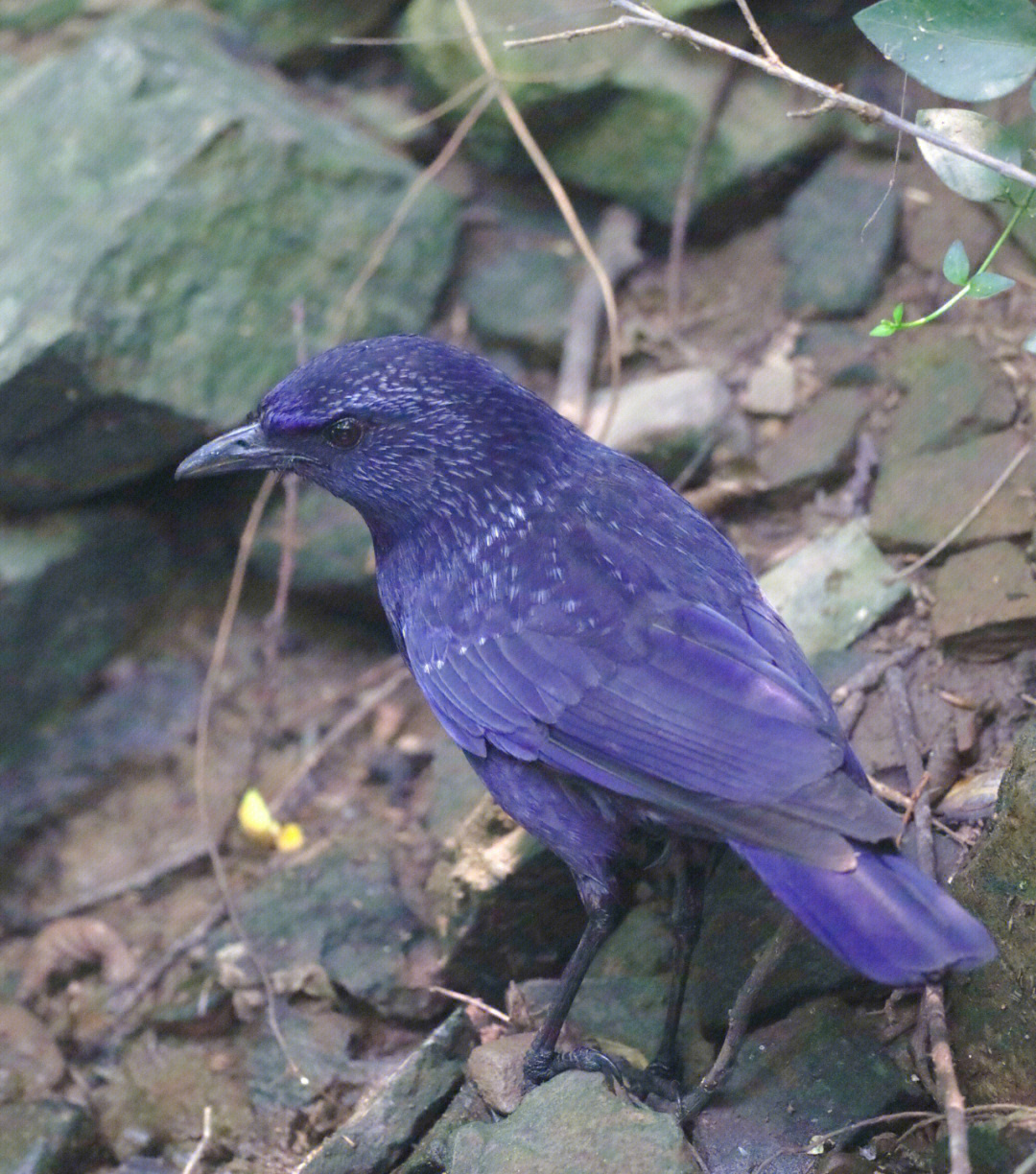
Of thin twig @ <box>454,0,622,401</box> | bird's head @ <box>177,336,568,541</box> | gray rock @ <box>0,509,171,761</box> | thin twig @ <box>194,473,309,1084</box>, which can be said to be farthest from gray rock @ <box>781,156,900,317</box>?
gray rock @ <box>0,509,171,761</box>

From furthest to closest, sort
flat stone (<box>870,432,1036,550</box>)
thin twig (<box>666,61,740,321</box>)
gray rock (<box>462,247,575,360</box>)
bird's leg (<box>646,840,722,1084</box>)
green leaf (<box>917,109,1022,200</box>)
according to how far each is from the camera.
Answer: gray rock (<box>462,247,575,360</box>) < thin twig (<box>666,61,740,321</box>) < flat stone (<box>870,432,1036,550</box>) < bird's leg (<box>646,840,722,1084</box>) < green leaf (<box>917,109,1022,200</box>)

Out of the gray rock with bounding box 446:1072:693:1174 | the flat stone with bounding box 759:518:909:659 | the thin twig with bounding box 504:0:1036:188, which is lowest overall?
the gray rock with bounding box 446:1072:693:1174

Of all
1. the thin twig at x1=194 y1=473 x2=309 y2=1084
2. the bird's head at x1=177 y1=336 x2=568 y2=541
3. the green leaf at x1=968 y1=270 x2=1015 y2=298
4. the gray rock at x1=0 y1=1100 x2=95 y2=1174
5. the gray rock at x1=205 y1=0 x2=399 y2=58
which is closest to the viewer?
the green leaf at x1=968 y1=270 x2=1015 y2=298

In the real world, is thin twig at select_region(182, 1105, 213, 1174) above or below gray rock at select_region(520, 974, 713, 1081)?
below

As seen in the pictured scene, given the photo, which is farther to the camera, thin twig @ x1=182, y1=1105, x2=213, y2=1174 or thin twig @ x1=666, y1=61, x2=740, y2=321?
thin twig @ x1=666, y1=61, x2=740, y2=321

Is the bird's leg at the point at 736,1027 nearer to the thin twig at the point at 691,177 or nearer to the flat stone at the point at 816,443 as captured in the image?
the flat stone at the point at 816,443

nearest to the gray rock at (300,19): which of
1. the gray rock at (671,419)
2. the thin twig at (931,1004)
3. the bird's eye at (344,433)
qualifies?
the gray rock at (671,419)

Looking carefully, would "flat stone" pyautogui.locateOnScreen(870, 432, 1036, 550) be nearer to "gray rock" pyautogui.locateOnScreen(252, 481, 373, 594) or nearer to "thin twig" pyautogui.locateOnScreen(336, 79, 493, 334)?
"gray rock" pyautogui.locateOnScreen(252, 481, 373, 594)

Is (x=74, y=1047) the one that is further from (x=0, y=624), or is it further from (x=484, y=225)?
(x=484, y=225)

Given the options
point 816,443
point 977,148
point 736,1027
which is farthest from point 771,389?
point 736,1027
